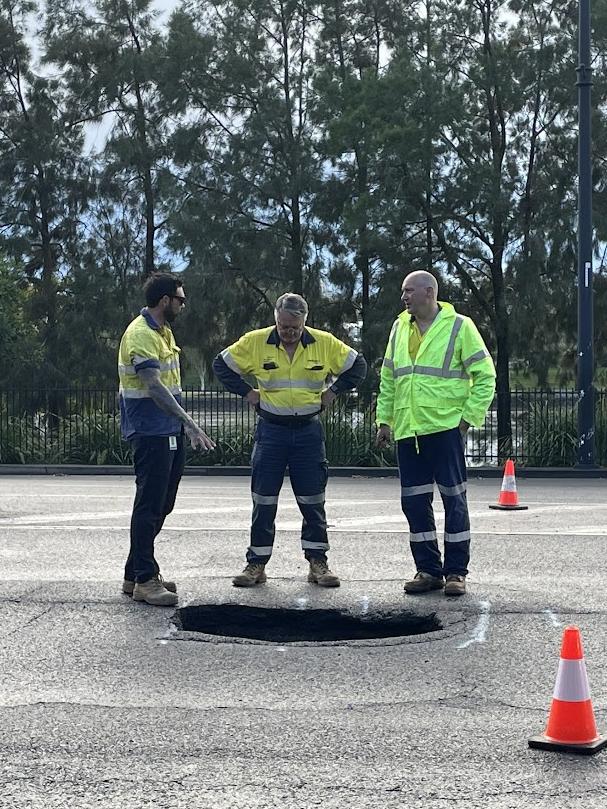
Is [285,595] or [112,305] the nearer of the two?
[285,595]

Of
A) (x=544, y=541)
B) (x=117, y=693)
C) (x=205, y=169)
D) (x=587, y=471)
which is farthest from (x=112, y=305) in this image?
(x=117, y=693)

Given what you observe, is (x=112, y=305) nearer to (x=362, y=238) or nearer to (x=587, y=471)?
(x=362, y=238)

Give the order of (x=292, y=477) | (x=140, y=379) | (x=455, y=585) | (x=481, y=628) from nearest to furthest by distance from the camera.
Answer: (x=481, y=628) < (x=140, y=379) < (x=455, y=585) < (x=292, y=477)

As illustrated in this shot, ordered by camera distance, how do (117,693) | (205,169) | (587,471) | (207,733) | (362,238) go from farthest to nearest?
(205,169)
(362,238)
(587,471)
(117,693)
(207,733)

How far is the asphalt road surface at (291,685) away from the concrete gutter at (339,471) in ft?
28.5

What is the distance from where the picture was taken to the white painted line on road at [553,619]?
6.51m

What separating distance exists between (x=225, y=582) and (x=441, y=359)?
74.3 inches

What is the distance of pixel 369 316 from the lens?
31.1 meters

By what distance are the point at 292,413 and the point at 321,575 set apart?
1000 millimetres

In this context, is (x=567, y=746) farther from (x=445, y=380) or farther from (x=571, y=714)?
(x=445, y=380)

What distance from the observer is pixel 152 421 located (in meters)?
7.12

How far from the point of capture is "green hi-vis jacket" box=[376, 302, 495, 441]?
741 cm

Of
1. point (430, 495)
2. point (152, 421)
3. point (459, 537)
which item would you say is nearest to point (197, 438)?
point (152, 421)

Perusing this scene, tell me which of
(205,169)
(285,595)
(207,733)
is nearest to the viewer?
(207,733)
